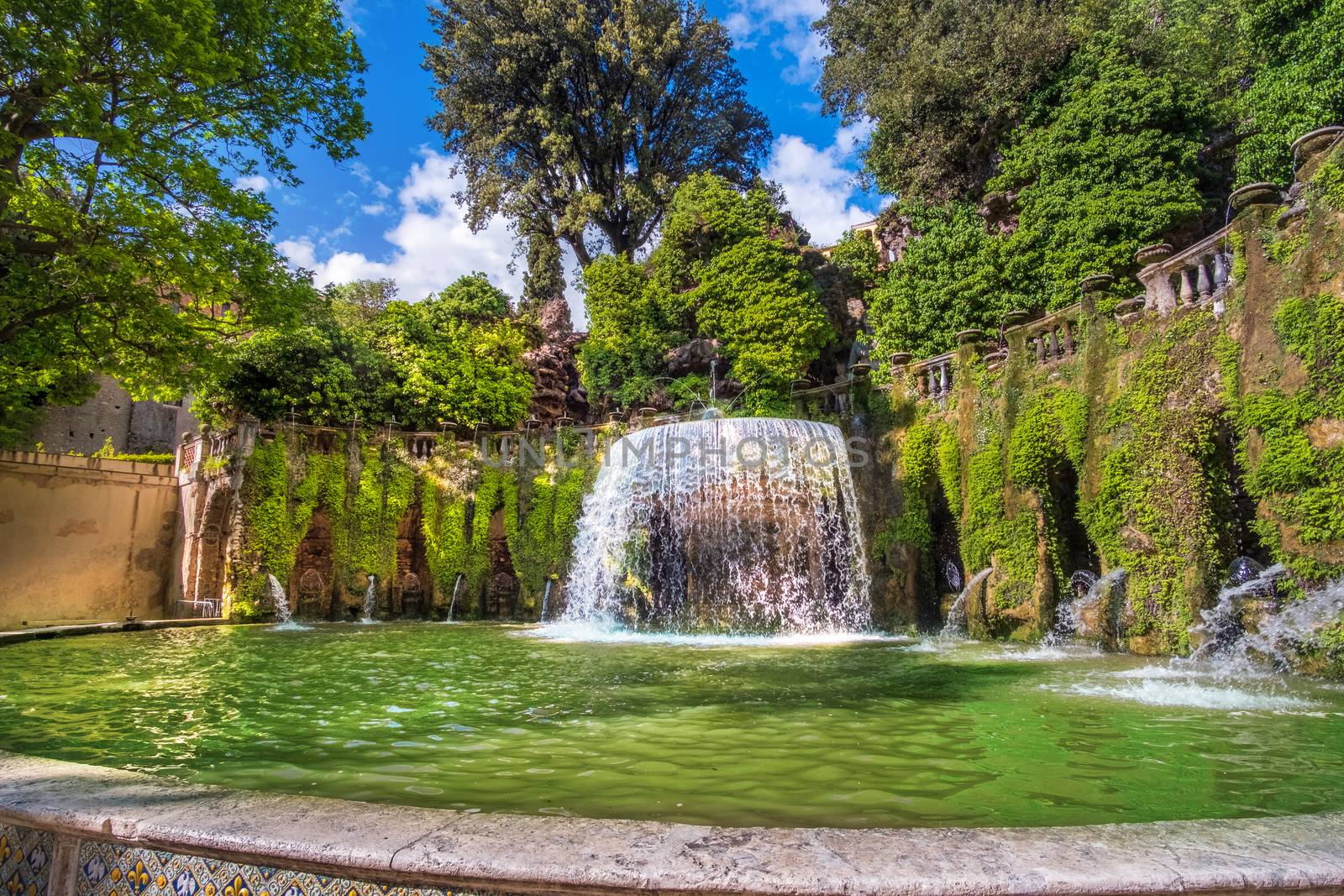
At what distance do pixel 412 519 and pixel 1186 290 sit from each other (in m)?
17.4

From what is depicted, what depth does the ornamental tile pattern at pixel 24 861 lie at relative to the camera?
96.4 inches

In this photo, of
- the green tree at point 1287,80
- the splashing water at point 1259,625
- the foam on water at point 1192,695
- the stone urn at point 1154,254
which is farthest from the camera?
the green tree at point 1287,80

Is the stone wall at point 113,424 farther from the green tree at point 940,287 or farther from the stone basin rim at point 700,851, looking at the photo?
the stone basin rim at point 700,851

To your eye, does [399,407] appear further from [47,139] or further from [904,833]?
[904,833]

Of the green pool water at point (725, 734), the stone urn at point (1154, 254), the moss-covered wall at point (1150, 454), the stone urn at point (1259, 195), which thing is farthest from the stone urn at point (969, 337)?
the green pool water at point (725, 734)

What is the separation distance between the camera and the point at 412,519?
20.0 m

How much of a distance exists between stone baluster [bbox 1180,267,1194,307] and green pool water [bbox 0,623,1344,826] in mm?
4547

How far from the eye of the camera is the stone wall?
24.7 metres

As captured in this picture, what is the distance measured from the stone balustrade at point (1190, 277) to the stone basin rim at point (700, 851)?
29.1 feet

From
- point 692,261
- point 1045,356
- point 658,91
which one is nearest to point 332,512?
point 692,261

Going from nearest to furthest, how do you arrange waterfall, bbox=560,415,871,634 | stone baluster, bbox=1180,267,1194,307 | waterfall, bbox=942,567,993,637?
stone baluster, bbox=1180,267,1194,307 < waterfall, bbox=942,567,993,637 < waterfall, bbox=560,415,871,634

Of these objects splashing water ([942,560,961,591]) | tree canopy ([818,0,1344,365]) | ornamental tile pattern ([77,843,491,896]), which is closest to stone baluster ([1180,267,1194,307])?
splashing water ([942,560,961,591])

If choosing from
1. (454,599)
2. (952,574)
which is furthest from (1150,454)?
(454,599)

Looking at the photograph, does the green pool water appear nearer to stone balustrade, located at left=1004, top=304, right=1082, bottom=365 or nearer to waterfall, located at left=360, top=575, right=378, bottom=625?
stone balustrade, located at left=1004, top=304, right=1082, bottom=365
